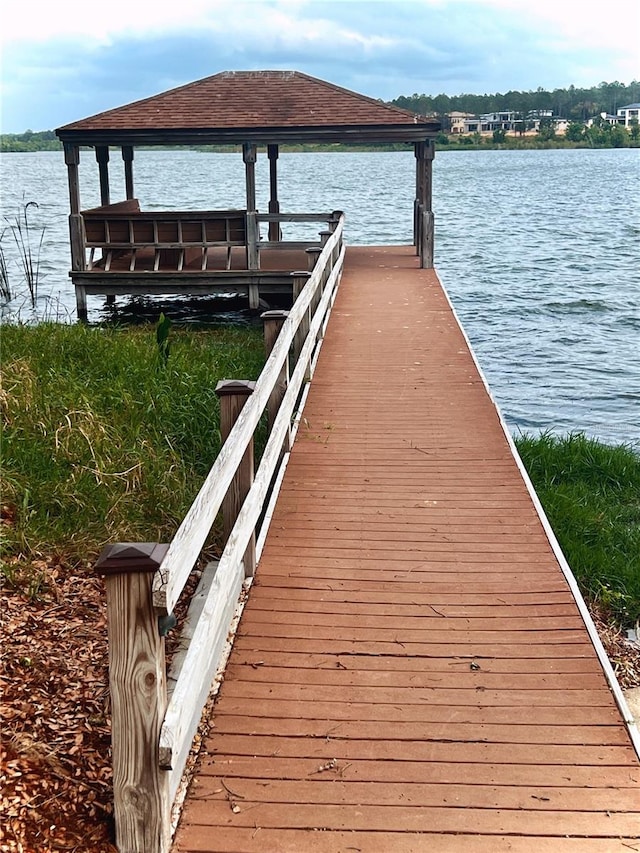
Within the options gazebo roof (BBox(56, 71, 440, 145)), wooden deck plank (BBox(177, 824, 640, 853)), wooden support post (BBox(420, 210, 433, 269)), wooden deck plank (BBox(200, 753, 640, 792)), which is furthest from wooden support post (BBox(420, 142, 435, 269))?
wooden deck plank (BBox(177, 824, 640, 853))

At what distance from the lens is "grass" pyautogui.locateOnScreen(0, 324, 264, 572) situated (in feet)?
18.4

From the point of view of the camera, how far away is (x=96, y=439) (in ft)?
21.5

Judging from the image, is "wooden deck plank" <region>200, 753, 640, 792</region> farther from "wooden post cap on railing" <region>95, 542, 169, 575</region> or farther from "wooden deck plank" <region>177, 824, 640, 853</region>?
"wooden post cap on railing" <region>95, 542, 169, 575</region>

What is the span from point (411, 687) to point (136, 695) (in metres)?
1.44

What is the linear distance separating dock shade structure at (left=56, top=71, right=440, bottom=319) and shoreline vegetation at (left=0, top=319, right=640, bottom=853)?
5.12 m

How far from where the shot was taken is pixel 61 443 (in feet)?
21.1

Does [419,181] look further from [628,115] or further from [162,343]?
[628,115]

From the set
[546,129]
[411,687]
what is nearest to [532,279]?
[411,687]

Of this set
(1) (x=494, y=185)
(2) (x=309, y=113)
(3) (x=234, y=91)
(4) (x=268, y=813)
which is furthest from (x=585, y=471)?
(1) (x=494, y=185)

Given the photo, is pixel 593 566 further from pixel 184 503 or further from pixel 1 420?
pixel 1 420

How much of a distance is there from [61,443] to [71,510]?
0.81 meters

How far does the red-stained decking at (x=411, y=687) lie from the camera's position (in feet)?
10.5

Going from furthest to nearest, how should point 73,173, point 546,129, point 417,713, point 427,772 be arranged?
point 546,129 → point 73,173 → point 417,713 → point 427,772

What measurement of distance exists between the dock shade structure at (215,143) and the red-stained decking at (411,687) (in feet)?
30.6
